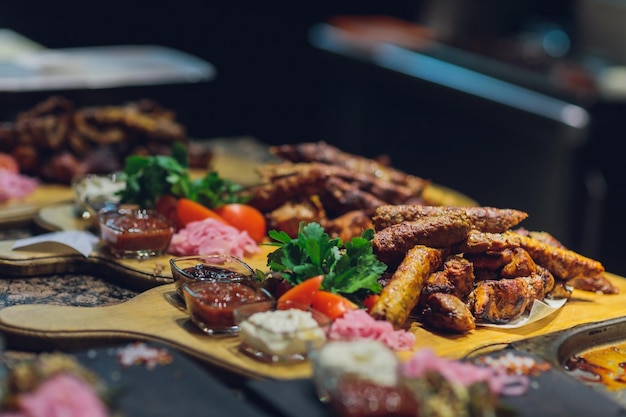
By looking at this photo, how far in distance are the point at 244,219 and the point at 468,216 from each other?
4.41ft

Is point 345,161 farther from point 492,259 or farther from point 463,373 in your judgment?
A: point 463,373

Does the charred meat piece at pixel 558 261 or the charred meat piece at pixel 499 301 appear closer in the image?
the charred meat piece at pixel 499 301

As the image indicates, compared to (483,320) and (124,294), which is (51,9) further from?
(483,320)

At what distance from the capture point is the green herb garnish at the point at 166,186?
209 inches

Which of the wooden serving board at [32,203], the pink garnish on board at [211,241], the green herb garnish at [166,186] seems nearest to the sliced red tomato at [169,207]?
the green herb garnish at [166,186]

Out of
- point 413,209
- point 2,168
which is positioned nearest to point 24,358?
point 413,209

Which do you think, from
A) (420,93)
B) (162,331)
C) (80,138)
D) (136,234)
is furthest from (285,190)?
(420,93)

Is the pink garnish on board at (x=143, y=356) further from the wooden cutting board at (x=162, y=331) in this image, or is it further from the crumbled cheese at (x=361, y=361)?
the crumbled cheese at (x=361, y=361)

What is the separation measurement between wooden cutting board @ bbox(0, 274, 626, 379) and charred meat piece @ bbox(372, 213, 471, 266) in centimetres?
36

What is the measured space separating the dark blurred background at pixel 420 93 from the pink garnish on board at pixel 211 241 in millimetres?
3091

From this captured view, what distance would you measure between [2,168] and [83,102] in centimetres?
168

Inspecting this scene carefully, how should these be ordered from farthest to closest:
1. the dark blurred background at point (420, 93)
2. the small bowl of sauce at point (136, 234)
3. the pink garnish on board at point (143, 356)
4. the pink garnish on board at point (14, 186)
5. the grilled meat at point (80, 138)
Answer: the dark blurred background at point (420, 93)
the grilled meat at point (80, 138)
the pink garnish on board at point (14, 186)
the small bowl of sauce at point (136, 234)
the pink garnish on board at point (143, 356)

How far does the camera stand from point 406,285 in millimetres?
3980

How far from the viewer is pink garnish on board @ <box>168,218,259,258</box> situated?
491cm
